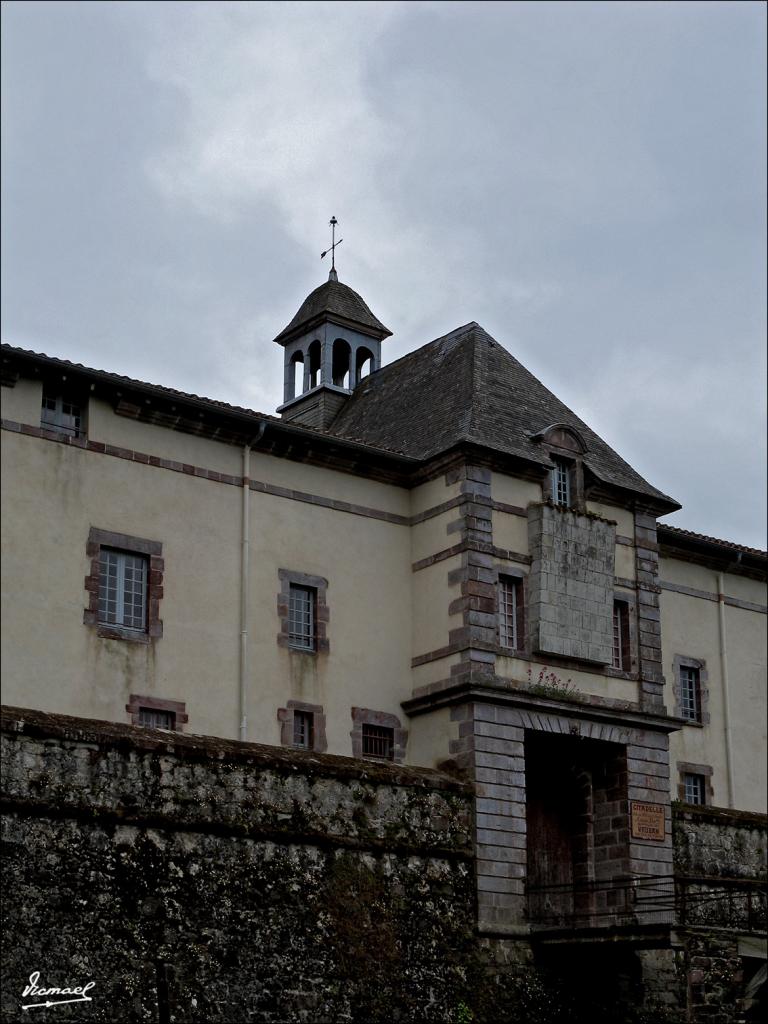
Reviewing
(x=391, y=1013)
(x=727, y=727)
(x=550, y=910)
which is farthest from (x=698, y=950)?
(x=727, y=727)

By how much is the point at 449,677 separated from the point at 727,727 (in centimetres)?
821

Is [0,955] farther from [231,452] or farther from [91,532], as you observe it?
[231,452]

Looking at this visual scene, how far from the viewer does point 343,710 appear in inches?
981

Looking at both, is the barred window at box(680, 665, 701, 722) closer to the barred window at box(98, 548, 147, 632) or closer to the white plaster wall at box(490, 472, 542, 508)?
the white plaster wall at box(490, 472, 542, 508)

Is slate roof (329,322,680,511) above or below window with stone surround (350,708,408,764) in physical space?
above

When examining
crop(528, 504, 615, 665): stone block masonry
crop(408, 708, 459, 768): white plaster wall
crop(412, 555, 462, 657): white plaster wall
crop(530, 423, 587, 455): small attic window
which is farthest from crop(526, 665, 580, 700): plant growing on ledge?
crop(530, 423, 587, 455): small attic window

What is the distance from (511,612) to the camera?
2559cm

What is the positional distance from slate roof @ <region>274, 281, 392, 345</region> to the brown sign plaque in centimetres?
1333

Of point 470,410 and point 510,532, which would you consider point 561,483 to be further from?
point 470,410

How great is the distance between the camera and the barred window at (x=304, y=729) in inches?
961

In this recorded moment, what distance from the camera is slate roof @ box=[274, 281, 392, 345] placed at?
114ft

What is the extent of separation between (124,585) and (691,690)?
1240cm

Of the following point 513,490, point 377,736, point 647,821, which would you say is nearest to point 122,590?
point 377,736

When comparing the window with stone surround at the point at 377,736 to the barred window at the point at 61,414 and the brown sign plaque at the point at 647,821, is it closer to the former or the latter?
the brown sign plaque at the point at 647,821
